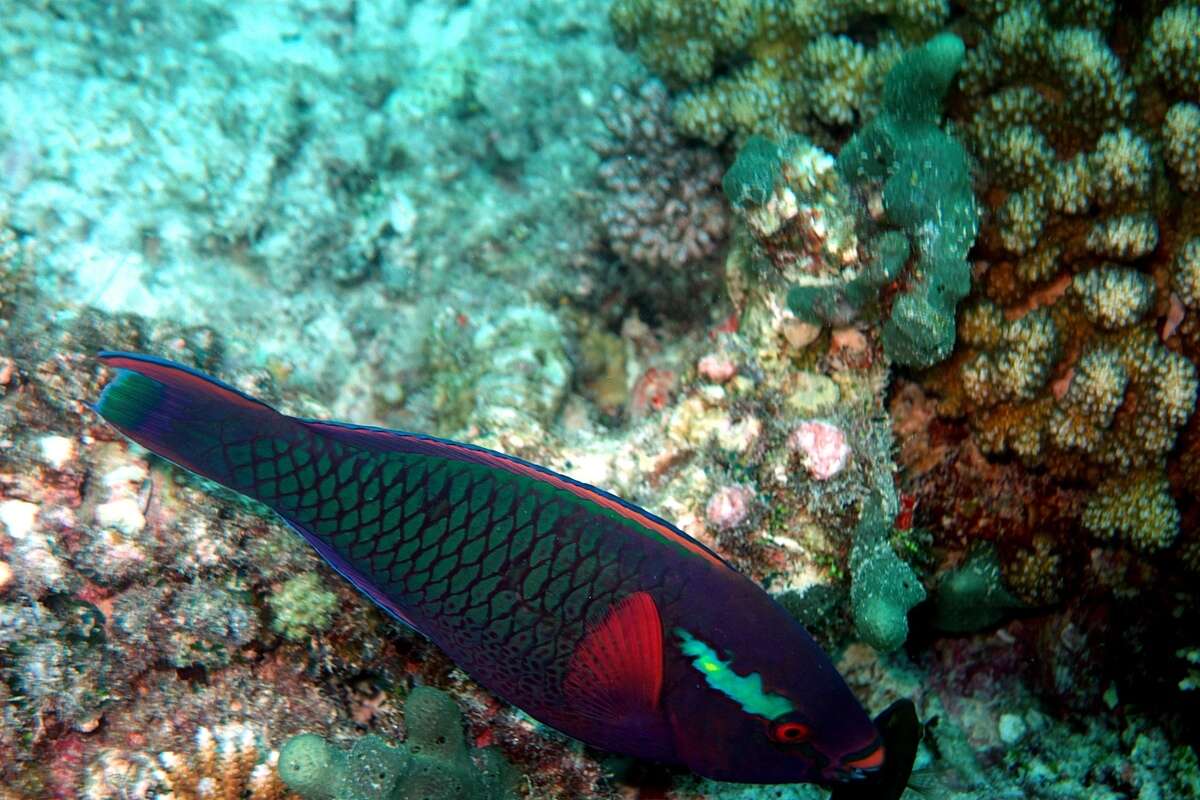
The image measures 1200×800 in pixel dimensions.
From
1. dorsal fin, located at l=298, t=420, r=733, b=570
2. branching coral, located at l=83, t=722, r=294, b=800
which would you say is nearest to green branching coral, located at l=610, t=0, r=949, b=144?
dorsal fin, located at l=298, t=420, r=733, b=570

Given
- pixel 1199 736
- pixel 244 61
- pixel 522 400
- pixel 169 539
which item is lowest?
pixel 169 539

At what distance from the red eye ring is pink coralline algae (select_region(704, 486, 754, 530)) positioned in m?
1.11

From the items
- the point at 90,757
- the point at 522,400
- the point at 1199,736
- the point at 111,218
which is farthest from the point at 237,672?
the point at 1199,736

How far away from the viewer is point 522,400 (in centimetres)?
417

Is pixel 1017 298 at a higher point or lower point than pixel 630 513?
higher

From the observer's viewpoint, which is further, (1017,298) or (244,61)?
(244,61)

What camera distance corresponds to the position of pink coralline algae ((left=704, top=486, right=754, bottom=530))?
10.7ft

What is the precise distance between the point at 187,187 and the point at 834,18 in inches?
170

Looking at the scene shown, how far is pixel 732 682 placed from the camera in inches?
89.2

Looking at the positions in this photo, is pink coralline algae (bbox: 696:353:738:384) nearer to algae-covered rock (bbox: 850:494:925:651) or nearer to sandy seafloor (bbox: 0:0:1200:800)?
sandy seafloor (bbox: 0:0:1200:800)

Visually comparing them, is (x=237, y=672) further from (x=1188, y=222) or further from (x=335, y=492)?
(x=1188, y=222)

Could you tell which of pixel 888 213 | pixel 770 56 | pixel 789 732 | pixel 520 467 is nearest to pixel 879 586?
pixel 789 732

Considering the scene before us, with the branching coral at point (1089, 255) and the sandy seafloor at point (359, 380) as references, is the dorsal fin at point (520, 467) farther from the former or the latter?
the branching coral at point (1089, 255)

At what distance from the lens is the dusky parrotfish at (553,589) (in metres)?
2.27
